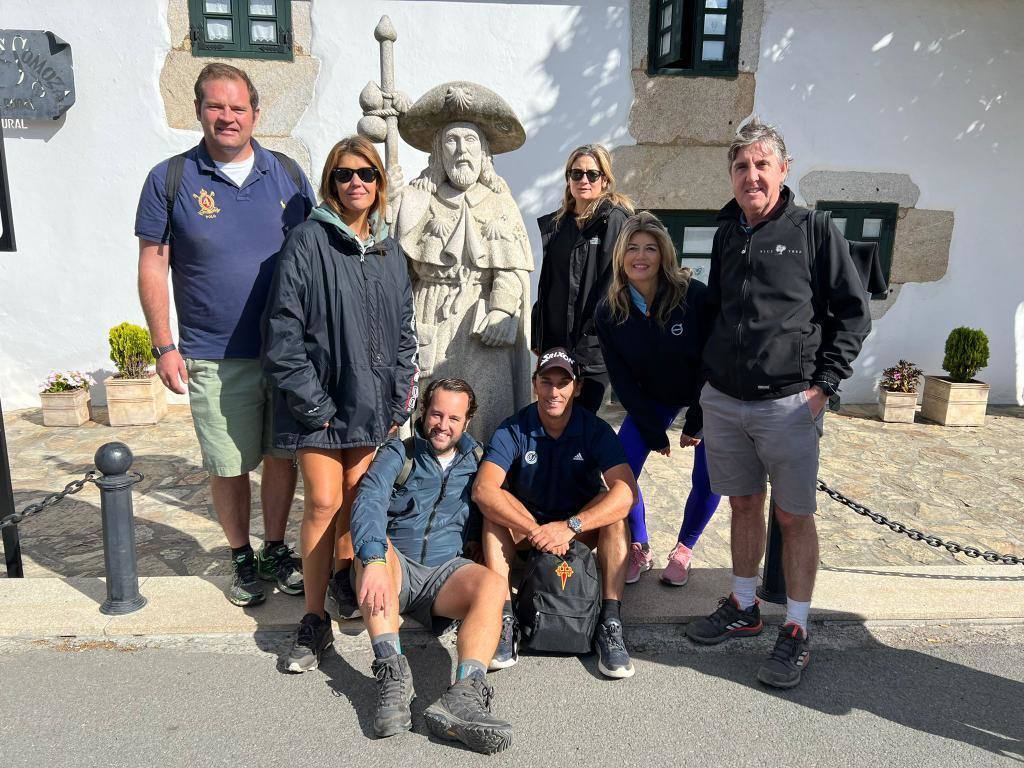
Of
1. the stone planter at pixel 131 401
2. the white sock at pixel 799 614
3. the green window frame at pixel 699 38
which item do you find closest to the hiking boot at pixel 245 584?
the white sock at pixel 799 614

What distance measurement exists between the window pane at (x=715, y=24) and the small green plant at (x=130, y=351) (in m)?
5.89

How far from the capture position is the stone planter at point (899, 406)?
7191mm

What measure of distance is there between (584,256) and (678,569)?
58.4 inches

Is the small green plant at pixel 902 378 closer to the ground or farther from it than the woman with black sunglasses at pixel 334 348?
closer to the ground

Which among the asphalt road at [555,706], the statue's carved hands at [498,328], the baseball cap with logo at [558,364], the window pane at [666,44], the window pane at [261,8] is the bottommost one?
the asphalt road at [555,706]

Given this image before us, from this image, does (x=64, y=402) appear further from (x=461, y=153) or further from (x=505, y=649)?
(x=505, y=649)

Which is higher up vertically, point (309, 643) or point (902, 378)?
point (902, 378)

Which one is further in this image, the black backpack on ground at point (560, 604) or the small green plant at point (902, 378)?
the small green plant at point (902, 378)

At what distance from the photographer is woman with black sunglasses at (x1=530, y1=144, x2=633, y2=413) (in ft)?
11.1

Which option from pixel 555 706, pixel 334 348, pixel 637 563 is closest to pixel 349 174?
pixel 334 348

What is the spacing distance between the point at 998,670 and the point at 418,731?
2173mm

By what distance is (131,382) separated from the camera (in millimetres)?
6793

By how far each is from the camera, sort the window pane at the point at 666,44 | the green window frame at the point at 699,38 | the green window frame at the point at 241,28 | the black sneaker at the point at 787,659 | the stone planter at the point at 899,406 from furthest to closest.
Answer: the stone planter at the point at 899,406
the green window frame at the point at 699,38
the window pane at the point at 666,44
the green window frame at the point at 241,28
the black sneaker at the point at 787,659

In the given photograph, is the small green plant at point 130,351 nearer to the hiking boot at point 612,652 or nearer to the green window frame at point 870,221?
the hiking boot at point 612,652
